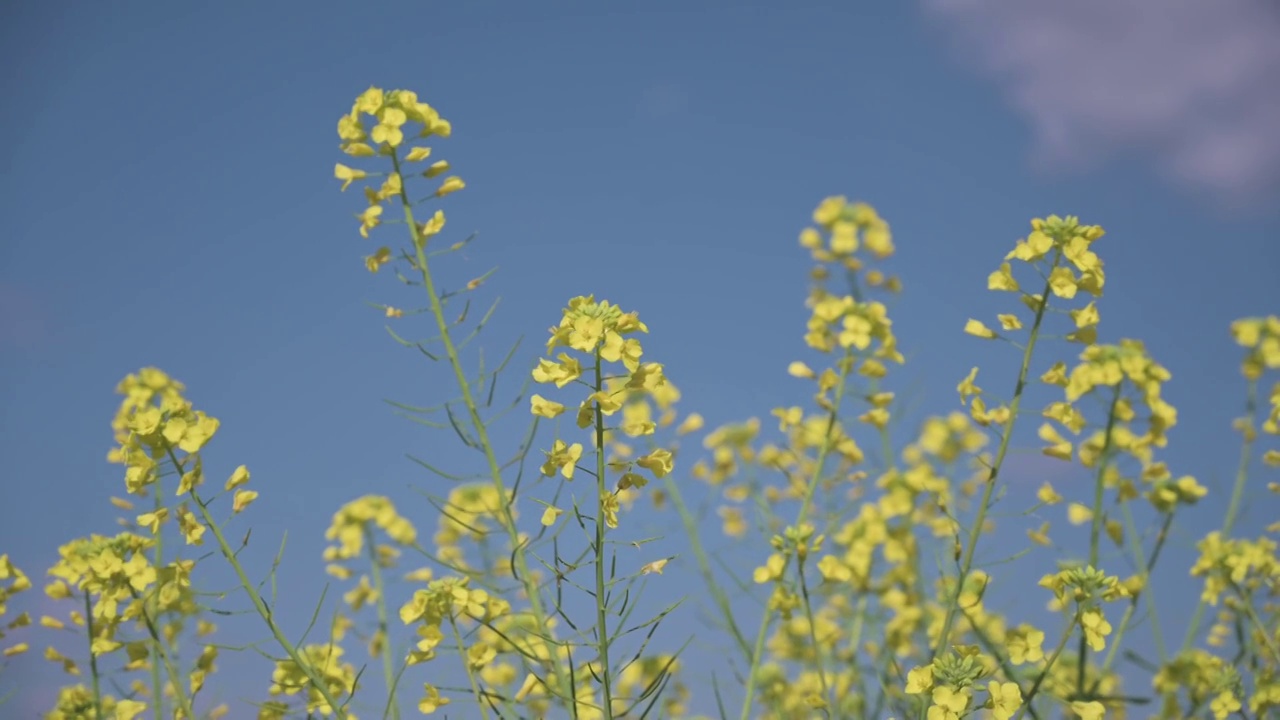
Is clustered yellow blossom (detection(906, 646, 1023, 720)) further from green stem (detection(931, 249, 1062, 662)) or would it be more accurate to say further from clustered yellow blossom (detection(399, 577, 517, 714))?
clustered yellow blossom (detection(399, 577, 517, 714))

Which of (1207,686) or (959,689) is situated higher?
(1207,686)

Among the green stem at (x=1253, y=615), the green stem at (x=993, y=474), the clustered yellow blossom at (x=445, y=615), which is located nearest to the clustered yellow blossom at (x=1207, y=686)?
the green stem at (x=1253, y=615)

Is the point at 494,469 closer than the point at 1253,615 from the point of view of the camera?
Yes

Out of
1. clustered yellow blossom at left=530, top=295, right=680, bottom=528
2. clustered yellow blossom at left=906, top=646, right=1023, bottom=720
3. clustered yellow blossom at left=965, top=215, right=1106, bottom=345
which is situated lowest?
clustered yellow blossom at left=906, top=646, right=1023, bottom=720

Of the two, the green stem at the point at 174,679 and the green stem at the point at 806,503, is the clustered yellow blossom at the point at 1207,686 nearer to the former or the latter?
the green stem at the point at 806,503

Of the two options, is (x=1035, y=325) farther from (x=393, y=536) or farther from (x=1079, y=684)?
(x=393, y=536)

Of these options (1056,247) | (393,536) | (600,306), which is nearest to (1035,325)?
(1056,247)

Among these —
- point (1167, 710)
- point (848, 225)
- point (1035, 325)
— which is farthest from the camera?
point (1167, 710)

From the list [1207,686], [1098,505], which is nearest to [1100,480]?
[1098,505]

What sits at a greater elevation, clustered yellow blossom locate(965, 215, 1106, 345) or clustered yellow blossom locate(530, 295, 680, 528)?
clustered yellow blossom locate(965, 215, 1106, 345)

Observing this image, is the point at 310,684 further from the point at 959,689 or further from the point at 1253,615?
the point at 1253,615

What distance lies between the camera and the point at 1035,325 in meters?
3.10

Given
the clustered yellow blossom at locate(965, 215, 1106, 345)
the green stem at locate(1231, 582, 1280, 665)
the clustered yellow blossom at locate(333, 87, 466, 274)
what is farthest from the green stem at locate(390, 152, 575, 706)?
the green stem at locate(1231, 582, 1280, 665)

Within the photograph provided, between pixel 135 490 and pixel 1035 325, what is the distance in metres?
2.58
